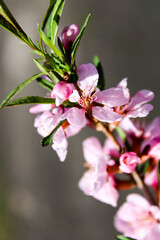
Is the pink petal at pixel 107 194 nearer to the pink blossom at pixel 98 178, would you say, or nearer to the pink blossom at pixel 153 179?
the pink blossom at pixel 98 178

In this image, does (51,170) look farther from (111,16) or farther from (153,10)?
(153,10)

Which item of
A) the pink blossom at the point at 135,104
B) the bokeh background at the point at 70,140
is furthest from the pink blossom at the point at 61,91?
the bokeh background at the point at 70,140

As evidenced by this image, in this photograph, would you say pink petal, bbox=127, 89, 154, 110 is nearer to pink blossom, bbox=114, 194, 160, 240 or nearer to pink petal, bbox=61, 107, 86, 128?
pink petal, bbox=61, 107, 86, 128

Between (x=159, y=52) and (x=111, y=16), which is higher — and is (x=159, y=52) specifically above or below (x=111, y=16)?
below

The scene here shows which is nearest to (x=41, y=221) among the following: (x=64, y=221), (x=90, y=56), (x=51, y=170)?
(x=64, y=221)

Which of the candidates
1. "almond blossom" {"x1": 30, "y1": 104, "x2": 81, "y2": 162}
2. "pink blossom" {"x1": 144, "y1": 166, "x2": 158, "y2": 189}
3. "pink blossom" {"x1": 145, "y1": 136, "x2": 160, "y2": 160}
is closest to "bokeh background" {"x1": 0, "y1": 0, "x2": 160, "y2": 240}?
"pink blossom" {"x1": 144, "y1": 166, "x2": 158, "y2": 189}

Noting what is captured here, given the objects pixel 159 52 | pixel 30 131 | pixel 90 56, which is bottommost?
pixel 159 52
